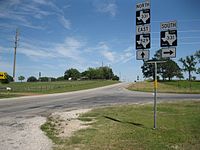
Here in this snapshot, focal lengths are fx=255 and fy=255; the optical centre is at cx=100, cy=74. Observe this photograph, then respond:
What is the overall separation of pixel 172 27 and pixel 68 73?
542 ft

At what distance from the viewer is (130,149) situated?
22.0 feet

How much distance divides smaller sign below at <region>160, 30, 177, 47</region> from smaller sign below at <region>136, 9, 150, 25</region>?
34.0 inches

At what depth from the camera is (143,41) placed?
997cm

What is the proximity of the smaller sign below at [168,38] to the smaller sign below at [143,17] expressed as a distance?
86 cm

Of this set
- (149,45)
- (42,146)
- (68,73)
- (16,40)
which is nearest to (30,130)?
(42,146)

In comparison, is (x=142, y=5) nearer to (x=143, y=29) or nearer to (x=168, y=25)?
(x=143, y=29)

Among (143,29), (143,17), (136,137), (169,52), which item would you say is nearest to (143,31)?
(143,29)

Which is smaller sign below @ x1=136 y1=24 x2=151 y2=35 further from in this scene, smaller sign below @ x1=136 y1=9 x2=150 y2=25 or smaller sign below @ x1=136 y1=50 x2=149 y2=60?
smaller sign below @ x1=136 y1=50 x2=149 y2=60

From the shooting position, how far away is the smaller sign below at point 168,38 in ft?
30.8

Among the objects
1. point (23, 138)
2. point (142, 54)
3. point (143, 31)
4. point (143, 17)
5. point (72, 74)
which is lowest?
point (23, 138)

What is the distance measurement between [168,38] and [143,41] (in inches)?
38.8

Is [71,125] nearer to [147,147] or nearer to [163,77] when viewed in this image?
[147,147]

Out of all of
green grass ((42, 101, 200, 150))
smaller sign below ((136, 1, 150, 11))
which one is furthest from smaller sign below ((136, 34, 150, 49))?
green grass ((42, 101, 200, 150))

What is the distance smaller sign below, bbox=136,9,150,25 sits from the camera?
9.95m
